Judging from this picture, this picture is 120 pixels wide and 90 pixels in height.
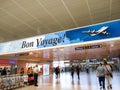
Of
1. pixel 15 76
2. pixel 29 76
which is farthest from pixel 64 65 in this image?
pixel 15 76

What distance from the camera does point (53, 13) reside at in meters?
4.72

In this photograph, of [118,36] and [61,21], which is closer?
[118,36]

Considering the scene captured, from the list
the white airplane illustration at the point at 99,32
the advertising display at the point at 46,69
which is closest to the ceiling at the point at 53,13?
the white airplane illustration at the point at 99,32

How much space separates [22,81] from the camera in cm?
873

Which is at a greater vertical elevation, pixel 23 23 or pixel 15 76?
pixel 23 23

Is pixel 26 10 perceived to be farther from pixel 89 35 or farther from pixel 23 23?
pixel 89 35

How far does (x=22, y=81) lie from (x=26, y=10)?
5866mm

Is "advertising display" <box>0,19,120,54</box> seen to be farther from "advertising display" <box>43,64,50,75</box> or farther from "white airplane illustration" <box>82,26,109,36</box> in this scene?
"advertising display" <box>43,64,50,75</box>

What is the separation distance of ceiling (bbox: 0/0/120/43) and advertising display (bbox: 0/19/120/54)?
0.68m

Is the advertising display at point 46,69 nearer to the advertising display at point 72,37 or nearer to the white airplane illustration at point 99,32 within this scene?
the advertising display at point 72,37

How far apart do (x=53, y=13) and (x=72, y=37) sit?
1.14 meters

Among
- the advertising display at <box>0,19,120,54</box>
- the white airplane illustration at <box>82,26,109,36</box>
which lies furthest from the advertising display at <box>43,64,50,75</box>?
the white airplane illustration at <box>82,26,109,36</box>

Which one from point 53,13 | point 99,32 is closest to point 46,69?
point 53,13

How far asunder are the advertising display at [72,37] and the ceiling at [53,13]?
679mm
